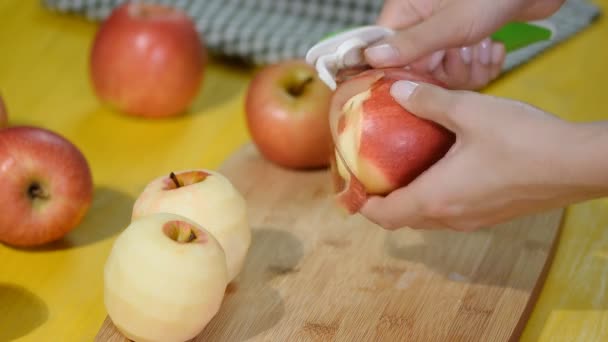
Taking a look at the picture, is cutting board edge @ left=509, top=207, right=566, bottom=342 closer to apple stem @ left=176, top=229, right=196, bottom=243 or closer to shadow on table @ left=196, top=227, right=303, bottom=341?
shadow on table @ left=196, top=227, right=303, bottom=341

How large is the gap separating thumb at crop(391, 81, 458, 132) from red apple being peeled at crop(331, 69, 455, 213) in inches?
0.6

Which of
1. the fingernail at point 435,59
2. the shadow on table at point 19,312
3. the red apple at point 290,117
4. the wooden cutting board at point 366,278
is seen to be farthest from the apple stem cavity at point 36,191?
the fingernail at point 435,59

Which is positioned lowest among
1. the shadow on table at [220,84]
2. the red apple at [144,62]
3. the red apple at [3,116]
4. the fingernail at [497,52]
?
the shadow on table at [220,84]

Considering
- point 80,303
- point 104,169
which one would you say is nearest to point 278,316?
point 80,303

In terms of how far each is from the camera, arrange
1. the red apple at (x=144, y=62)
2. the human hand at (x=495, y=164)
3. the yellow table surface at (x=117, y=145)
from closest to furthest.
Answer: the human hand at (x=495, y=164), the yellow table surface at (x=117, y=145), the red apple at (x=144, y=62)

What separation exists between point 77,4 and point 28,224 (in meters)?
0.79

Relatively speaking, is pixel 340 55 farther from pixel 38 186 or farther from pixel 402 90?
pixel 38 186

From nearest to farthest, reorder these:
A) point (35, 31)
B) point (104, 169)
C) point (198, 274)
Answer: point (198, 274) → point (104, 169) → point (35, 31)

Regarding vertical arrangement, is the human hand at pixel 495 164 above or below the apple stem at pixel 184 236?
above

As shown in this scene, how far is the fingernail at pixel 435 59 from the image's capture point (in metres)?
1.29

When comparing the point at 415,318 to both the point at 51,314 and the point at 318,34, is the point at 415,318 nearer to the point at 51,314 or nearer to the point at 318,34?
the point at 51,314

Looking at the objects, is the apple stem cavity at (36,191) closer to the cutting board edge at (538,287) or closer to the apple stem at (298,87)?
the apple stem at (298,87)

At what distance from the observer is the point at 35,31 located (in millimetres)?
1768

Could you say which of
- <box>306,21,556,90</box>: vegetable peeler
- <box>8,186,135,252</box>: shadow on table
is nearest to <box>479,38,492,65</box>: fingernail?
<box>306,21,556,90</box>: vegetable peeler
